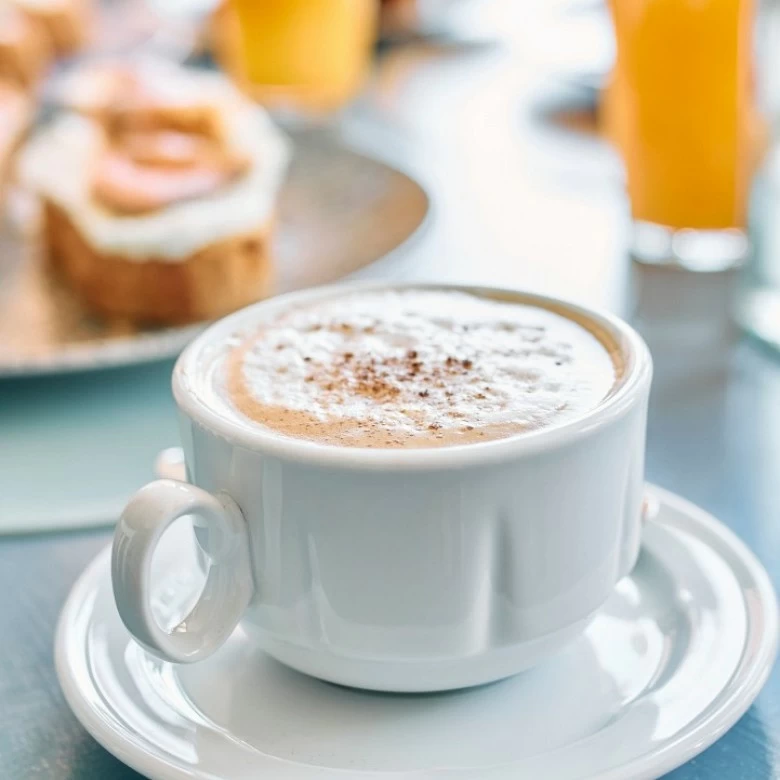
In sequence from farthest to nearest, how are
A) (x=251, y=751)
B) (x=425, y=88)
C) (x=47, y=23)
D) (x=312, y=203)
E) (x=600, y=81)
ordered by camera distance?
1. (x=47, y=23)
2. (x=425, y=88)
3. (x=600, y=81)
4. (x=312, y=203)
5. (x=251, y=751)

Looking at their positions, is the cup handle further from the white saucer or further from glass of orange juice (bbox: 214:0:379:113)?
glass of orange juice (bbox: 214:0:379:113)

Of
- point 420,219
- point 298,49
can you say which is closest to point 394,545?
point 420,219

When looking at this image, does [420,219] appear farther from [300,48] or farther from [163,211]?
[300,48]

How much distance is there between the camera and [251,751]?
1.43 feet

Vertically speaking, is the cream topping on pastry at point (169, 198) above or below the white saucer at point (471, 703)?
below

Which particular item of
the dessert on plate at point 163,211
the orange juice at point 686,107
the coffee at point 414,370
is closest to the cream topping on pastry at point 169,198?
the dessert on plate at point 163,211

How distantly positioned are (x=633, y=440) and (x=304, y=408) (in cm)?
14

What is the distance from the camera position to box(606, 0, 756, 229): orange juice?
3.51 feet

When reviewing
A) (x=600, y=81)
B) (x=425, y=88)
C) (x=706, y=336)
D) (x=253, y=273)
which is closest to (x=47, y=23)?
(x=425, y=88)

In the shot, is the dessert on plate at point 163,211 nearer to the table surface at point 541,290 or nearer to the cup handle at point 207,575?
the table surface at point 541,290

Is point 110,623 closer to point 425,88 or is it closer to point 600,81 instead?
point 600,81

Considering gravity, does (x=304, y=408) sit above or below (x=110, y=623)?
above

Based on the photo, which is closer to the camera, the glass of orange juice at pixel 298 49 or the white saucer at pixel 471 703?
the white saucer at pixel 471 703

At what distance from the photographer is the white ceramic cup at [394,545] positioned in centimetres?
43
